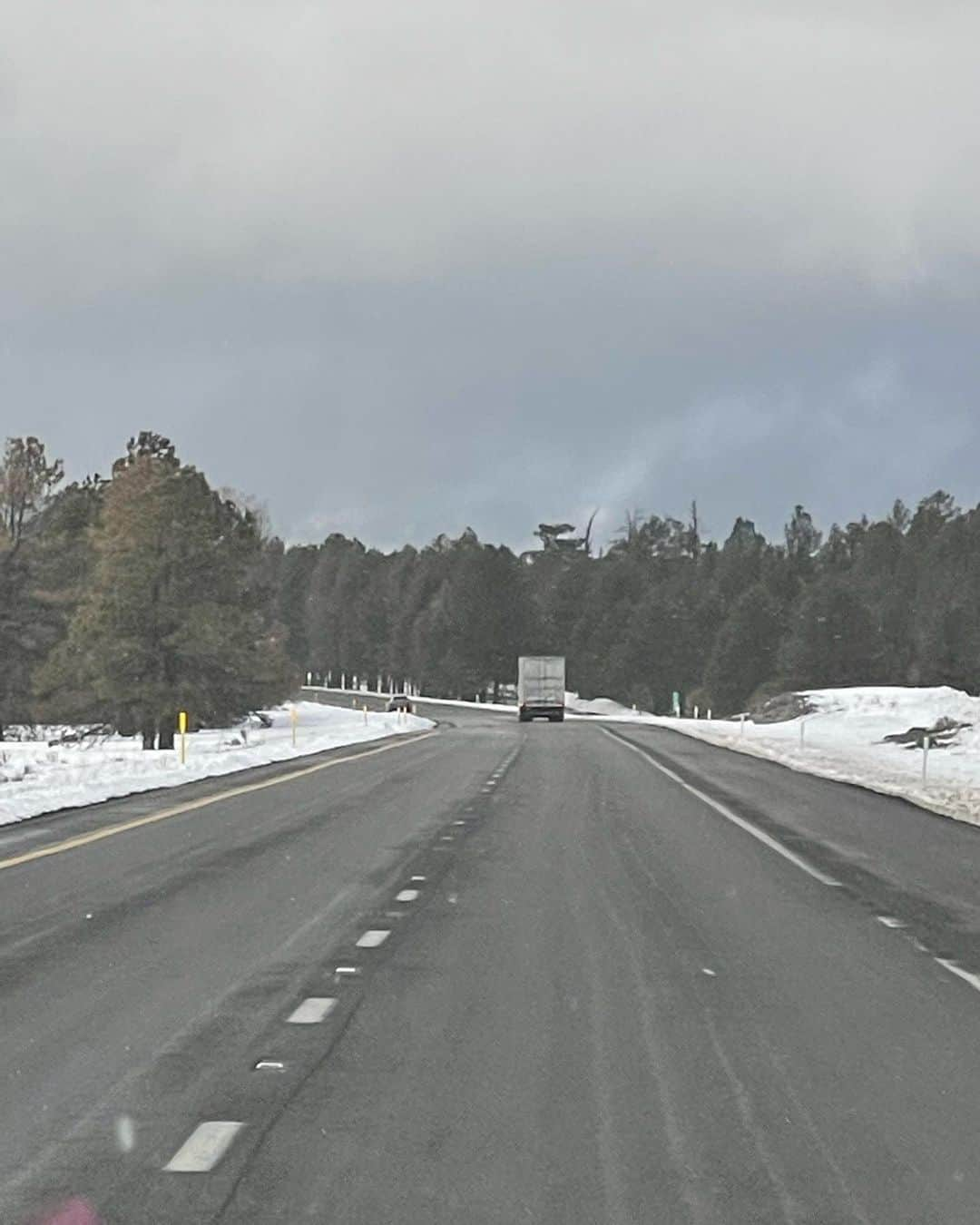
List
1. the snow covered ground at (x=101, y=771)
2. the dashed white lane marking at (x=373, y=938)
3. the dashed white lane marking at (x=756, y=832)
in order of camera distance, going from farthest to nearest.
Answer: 1. the snow covered ground at (x=101, y=771)
2. the dashed white lane marking at (x=756, y=832)
3. the dashed white lane marking at (x=373, y=938)

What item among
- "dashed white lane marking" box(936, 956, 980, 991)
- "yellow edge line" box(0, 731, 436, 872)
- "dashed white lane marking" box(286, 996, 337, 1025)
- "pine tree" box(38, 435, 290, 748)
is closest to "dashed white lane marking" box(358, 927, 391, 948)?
"dashed white lane marking" box(286, 996, 337, 1025)

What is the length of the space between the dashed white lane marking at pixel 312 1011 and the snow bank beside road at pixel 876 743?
1430cm

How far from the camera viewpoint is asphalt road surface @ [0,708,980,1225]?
5484 mm

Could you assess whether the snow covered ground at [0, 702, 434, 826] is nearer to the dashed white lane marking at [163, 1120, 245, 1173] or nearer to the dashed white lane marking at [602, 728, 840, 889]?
the dashed white lane marking at [602, 728, 840, 889]

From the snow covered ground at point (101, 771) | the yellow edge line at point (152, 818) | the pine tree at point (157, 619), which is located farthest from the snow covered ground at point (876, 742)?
the pine tree at point (157, 619)

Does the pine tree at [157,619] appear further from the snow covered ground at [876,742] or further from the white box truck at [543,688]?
the white box truck at [543,688]

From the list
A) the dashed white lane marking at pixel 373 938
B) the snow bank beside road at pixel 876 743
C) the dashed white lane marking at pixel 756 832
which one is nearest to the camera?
the dashed white lane marking at pixel 373 938

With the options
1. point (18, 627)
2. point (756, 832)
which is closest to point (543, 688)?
point (18, 627)

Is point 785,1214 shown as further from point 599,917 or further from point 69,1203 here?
point 599,917

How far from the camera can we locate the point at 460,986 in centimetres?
905

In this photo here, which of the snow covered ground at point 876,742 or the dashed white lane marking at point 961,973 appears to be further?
the snow covered ground at point 876,742

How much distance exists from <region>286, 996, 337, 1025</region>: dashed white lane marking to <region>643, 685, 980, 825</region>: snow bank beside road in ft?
46.9

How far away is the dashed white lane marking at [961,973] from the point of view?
9.35 metres

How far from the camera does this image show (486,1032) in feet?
25.8
